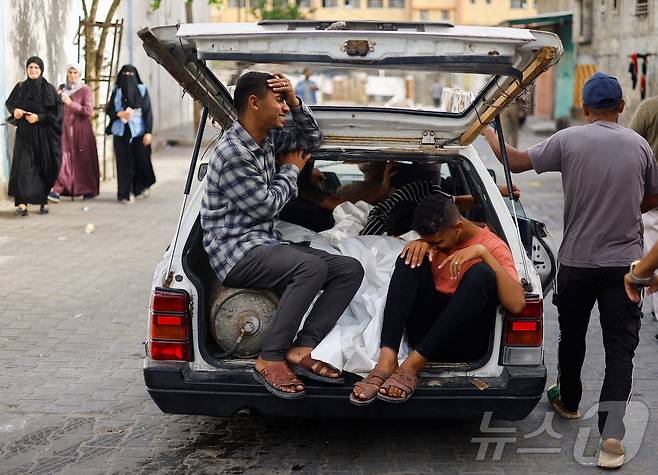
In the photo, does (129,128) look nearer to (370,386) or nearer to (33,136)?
(33,136)

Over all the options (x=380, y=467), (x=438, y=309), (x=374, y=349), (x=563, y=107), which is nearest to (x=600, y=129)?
(x=438, y=309)

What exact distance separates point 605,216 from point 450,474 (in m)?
1.42

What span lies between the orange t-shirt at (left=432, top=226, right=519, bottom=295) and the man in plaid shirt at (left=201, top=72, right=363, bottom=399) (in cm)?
37

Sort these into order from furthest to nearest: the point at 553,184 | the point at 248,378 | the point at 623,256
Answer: the point at 553,184
the point at 623,256
the point at 248,378

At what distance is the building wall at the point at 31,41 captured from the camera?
14.2 m

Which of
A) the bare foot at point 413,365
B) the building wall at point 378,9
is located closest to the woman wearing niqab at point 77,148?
the bare foot at point 413,365

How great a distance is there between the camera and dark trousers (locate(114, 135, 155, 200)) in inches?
565

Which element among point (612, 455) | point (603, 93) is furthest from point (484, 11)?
point (612, 455)

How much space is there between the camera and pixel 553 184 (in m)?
17.7

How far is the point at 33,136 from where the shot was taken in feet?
42.2

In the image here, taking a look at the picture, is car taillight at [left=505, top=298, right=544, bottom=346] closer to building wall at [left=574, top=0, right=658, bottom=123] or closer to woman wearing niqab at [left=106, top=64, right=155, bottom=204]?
woman wearing niqab at [left=106, top=64, right=155, bottom=204]

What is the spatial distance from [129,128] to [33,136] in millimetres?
1672

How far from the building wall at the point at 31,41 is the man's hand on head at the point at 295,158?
979cm

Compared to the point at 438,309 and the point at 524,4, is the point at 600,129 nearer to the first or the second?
the point at 438,309
